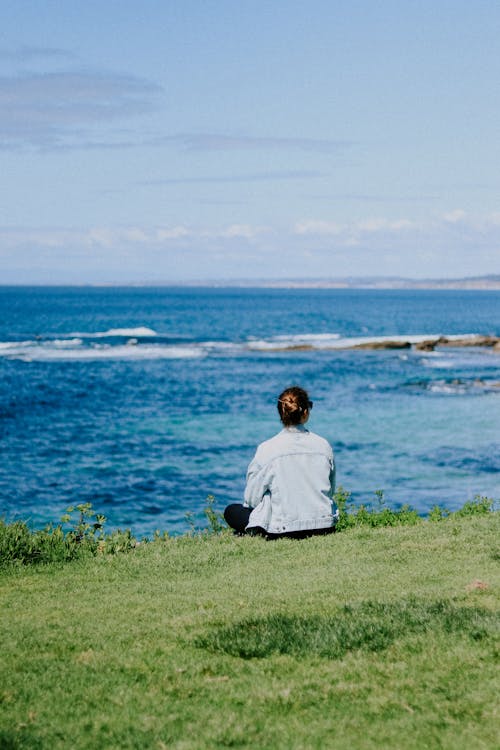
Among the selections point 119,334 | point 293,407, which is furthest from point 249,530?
point 119,334

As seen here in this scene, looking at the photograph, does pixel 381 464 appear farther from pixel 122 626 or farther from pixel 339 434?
pixel 122 626

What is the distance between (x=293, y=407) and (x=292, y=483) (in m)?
0.82

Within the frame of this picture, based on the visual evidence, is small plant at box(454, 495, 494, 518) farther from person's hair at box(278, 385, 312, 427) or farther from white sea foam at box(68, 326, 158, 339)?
white sea foam at box(68, 326, 158, 339)

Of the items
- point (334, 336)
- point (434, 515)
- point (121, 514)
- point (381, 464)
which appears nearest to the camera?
point (434, 515)

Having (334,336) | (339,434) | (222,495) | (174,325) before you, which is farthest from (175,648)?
(174,325)

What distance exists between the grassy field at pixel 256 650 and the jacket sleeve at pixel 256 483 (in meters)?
0.63

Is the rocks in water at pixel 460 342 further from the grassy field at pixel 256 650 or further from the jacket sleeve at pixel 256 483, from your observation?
the grassy field at pixel 256 650

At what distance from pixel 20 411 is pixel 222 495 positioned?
790 inches

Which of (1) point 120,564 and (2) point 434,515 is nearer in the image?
(1) point 120,564

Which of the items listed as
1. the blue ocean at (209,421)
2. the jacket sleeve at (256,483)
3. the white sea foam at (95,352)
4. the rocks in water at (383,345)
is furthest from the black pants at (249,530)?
the rocks in water at (383,345)

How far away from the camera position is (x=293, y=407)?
30.5ft

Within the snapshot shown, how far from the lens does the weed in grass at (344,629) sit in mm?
5891

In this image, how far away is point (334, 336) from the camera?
97125 mm

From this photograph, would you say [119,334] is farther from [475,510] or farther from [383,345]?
[475,510]
